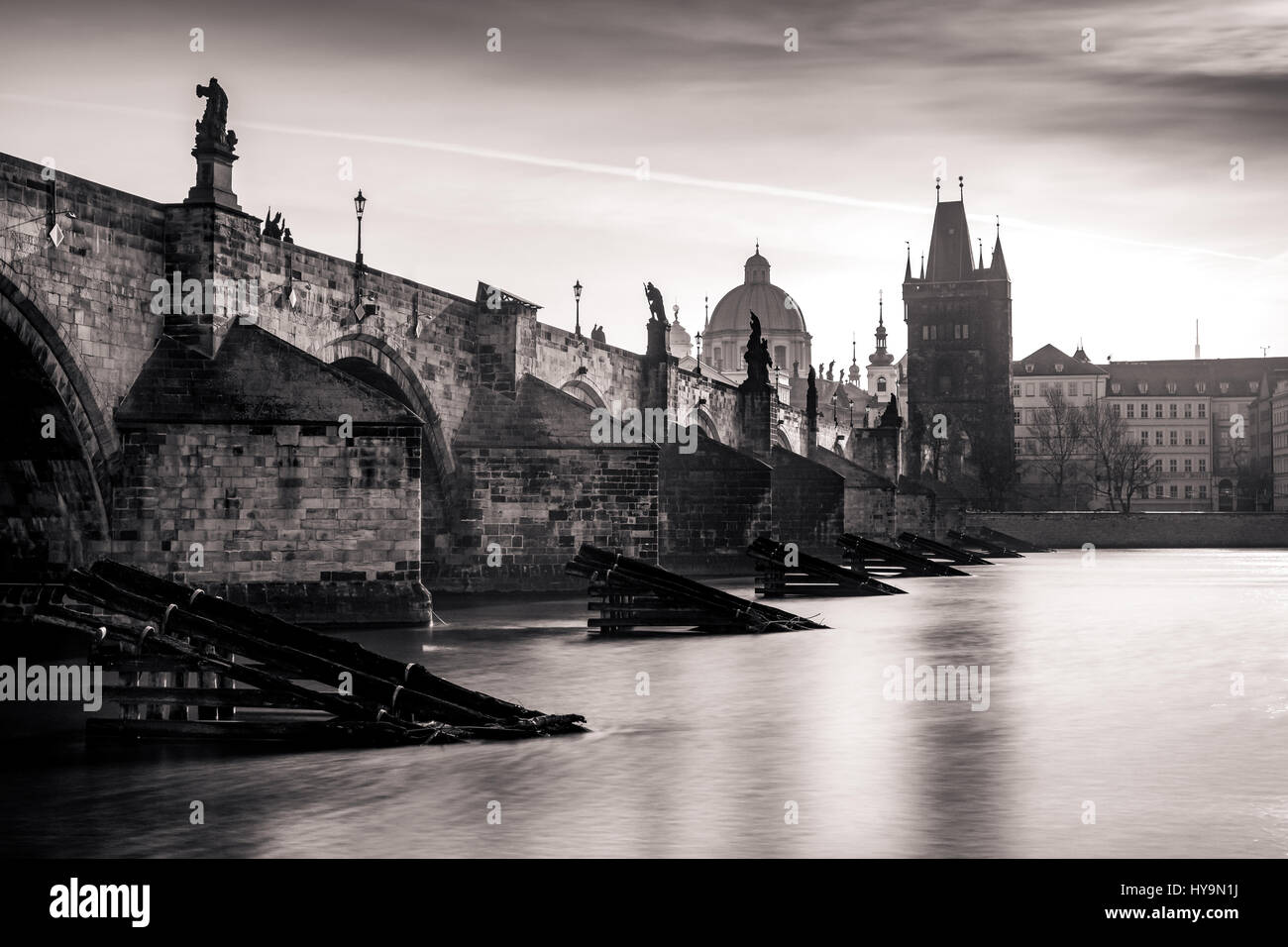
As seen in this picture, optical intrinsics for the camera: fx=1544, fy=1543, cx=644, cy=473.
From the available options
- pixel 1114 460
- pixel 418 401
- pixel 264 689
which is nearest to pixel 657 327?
pixel 418 401

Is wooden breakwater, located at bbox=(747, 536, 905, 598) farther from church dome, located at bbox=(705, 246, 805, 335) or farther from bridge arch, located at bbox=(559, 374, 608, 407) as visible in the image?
church dome, located at bbox=(705, 246, 805, 335)

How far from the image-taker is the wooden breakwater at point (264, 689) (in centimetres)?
985

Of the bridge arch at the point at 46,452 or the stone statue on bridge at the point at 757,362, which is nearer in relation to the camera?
the bridge arch at the point at 46,452

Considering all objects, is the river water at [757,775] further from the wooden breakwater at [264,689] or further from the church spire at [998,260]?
the church spire at [998,260]

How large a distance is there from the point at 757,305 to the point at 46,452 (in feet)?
404

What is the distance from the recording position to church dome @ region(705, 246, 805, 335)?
453ft

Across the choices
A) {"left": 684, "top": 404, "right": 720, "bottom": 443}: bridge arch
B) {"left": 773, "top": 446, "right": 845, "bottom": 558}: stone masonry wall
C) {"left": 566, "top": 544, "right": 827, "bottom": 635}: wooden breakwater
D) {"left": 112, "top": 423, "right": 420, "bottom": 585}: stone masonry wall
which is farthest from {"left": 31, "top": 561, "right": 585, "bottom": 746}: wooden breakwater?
{"left": 773, "top": 446, "right": 845, "bottom": 558}: stone masonry wall

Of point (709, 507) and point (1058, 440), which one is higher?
point (1058, 440)

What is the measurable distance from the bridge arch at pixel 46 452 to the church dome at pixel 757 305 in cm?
11850

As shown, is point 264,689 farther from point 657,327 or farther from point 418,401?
point 657,327

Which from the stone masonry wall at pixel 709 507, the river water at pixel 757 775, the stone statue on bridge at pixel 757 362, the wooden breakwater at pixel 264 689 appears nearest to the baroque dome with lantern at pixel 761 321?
the stone statue on bridge at pixel 757 362

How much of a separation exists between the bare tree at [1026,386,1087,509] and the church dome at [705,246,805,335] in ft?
93.9

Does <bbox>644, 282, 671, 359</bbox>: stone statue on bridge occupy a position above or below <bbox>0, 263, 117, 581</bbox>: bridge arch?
→ above

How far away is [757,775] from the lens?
8875mm
